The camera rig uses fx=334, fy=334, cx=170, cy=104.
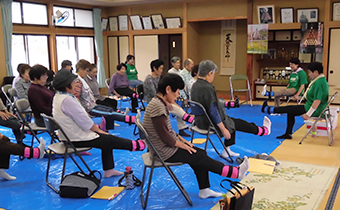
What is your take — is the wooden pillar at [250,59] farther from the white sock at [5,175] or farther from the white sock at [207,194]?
the white sock at [5,175]

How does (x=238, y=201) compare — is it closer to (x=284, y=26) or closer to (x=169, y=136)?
(x=169, y=136)

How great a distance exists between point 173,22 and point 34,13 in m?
3.79

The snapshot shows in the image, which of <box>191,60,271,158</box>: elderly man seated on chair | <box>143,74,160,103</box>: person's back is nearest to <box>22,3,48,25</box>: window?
<box>143,74,160,103</box>: person's back

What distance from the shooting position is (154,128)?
2805 millimetres

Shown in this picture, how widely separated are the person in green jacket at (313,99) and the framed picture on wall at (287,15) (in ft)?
12.0

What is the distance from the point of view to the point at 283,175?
3.67 metres

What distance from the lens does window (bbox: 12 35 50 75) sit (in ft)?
28.1

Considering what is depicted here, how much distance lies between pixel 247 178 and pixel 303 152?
53.8 inches

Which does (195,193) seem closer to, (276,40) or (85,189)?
(85,189)

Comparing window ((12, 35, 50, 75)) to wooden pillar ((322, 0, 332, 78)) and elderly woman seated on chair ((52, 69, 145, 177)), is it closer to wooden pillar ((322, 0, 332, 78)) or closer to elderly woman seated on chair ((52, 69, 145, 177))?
elderly woman seated on chair ((52, 69, 145, 177))

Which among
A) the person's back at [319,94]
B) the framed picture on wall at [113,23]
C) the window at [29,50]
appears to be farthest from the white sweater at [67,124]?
the framed picture on wall at [113,23]

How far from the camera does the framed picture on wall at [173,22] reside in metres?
9.66

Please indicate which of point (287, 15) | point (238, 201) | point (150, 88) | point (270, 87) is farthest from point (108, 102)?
point (287, 15)

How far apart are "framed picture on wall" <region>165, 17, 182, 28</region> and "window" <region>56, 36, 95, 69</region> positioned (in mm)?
2543
